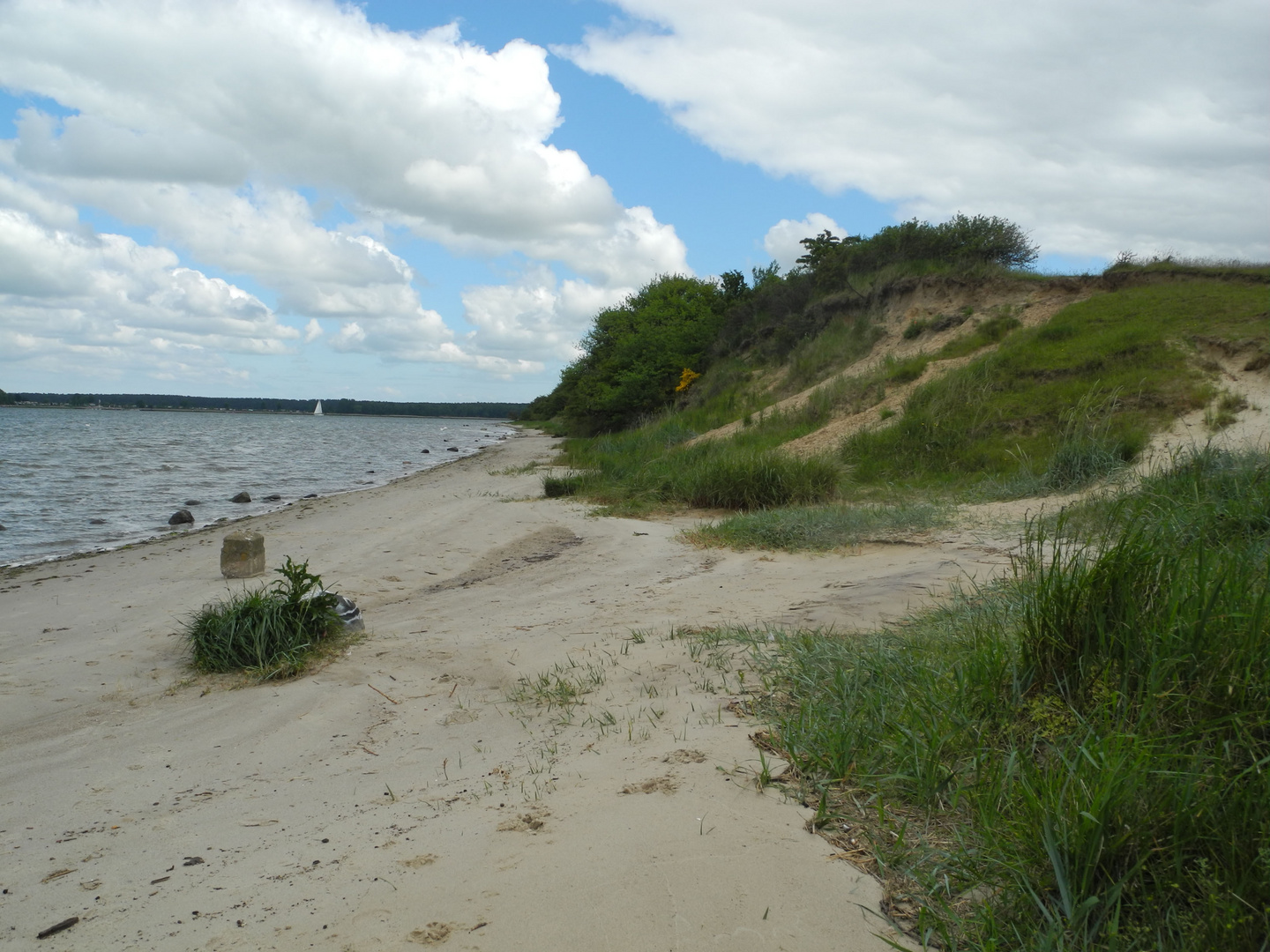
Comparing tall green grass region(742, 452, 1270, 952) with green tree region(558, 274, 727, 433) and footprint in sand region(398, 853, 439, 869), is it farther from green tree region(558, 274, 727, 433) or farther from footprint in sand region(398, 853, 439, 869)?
green tree region(558, 274, 727, 433)

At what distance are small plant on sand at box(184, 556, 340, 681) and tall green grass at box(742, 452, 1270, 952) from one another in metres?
3.50

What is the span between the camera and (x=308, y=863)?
291 cm

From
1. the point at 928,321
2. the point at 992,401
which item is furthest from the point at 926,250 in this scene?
the point at 992,401

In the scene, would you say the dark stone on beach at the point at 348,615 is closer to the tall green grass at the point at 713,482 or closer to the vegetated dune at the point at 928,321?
the tall green grass at the point at 713,482

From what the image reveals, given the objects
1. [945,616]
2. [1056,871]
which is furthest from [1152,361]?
[1056,871]

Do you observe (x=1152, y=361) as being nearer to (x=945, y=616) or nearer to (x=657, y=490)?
(x=657, y=490)

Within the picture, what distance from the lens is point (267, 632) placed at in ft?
19.1

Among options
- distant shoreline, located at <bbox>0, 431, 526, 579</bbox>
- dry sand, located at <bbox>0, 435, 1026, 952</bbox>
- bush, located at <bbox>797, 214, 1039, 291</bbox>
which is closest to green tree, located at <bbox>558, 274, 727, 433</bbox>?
bush, located at <bbox>797, 214, 1039, 291</bbox>

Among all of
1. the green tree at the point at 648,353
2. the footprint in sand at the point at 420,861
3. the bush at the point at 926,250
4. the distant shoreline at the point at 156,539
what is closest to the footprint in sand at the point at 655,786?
the footprint in sand at the point at 420,861

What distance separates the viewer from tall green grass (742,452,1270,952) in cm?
209

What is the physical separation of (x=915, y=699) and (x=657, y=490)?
1015 centimetres

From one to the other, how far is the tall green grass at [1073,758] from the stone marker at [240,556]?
7.04 m

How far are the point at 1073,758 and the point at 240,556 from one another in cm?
860

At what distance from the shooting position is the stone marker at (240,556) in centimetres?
907
